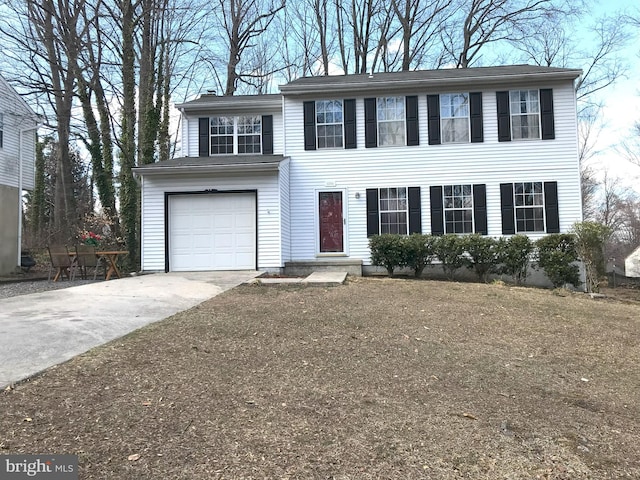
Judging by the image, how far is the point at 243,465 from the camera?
98.8 inches

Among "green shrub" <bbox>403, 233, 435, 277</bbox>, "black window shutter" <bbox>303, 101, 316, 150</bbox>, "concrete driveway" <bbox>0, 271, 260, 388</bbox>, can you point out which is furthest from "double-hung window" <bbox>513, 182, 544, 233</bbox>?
"concrete driveway" <bbox>0, 271, 260, 388</bbox>

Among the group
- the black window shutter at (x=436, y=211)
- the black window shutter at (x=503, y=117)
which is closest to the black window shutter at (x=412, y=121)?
the black window shutter at (x=436, y=211)

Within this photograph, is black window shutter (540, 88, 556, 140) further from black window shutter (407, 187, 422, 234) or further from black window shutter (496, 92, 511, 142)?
black window shutter (407, 187, 422, 234)

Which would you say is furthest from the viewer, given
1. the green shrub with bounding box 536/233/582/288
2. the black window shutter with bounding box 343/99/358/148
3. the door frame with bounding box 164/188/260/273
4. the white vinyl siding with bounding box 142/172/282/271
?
the black window shutter with bounding box 343/99/358/148

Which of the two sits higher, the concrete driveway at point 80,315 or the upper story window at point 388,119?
the upper story window at point 388,119

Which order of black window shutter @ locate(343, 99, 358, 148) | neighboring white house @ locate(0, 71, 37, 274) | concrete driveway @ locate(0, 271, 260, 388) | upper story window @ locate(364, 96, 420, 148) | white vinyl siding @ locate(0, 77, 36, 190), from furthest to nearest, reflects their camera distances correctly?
1. white vinyl siding @ locate(0, 77, 36, 190)
2. neighboring white house @ locate(0, 71, 37, 274)
3. black window shutter @ locate(343, 99, 358, 148)
4. upper story window @ locate(364, 96, 420, 148)
5. concrete driveway @ locate(0, 271, 260, 388)

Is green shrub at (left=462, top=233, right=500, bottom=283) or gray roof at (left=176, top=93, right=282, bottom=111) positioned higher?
gray roof at (left=176, top=93, right=282, bottom=111)

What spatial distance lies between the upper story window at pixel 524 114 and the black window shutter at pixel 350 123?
14.8 feet

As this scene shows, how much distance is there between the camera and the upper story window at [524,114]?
1296cm

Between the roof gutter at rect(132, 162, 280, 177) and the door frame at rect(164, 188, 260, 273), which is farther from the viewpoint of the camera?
the door frame at rect(164, 188, 260, 273)

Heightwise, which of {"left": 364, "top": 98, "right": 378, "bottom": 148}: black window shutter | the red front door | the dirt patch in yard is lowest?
the dirt patch in yard

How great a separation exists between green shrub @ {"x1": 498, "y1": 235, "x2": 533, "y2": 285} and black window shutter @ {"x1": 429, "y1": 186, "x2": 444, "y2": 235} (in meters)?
1.72

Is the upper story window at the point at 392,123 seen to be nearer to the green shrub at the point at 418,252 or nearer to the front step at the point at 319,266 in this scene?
the green shrub at the point at 418,252

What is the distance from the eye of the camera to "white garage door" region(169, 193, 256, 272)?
1218cm
